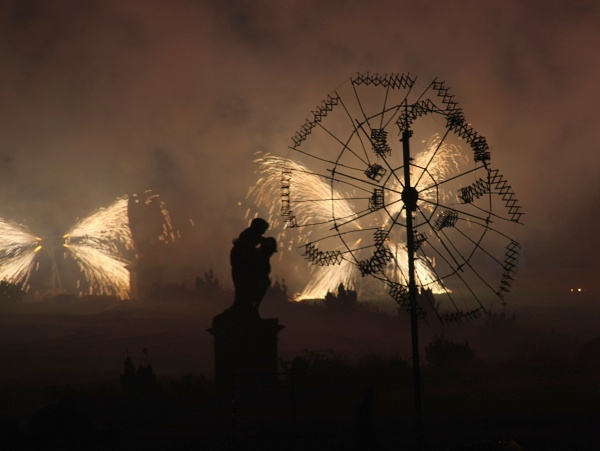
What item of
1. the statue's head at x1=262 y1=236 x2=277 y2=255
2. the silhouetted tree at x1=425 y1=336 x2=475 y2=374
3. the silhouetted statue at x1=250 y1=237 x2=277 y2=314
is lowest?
the silhouetted tree at x1=425 y1=336 x2=475 y2=374

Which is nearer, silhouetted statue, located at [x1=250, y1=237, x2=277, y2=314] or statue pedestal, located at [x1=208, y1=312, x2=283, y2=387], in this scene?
statue pedestal, located at [x1=208, y1=312, x2=283, y2=387]

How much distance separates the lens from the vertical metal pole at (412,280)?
13.4m

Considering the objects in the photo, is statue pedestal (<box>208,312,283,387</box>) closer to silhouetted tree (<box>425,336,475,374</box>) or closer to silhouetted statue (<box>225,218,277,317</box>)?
silhouetted statue (<box>225,218,277,317</box>)

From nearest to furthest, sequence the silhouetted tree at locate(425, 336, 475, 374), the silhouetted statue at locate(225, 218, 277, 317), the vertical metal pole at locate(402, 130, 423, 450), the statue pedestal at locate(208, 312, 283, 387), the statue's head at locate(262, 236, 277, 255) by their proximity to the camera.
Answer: the vertical metal pole at locate(402, 130, 423, 450), the statue pedestal at locate(208, 312, 283, 387), the silhouetted statue at locate(225, 218, 277, 317), the statue's head at locate(262, 236, 277, 255), the silhouetted tree at locate(425, 336, 475, 374)

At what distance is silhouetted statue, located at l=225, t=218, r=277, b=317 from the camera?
23.8m

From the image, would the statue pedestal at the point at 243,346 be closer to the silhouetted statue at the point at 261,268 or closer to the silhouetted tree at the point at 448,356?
the silhouetted statue at the point at 261,268

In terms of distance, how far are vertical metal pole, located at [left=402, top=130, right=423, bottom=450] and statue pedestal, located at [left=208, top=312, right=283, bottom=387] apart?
10136 millimetres

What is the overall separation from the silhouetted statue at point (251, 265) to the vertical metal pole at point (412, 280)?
10107mm

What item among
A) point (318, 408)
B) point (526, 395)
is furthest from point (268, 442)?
point (526, 395)

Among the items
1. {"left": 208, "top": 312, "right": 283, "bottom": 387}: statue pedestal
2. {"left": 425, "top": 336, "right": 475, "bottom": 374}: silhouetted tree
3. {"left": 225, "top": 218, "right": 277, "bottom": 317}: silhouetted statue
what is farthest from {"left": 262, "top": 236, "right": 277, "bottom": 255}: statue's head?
{"left": 425, "top": 336, "right": 475, "bottom": 374}: silhouetted tree

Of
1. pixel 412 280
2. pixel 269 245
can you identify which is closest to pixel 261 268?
pixel 269 245

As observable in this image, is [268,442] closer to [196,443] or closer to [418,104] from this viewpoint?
[196,443]

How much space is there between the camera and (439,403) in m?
21.1

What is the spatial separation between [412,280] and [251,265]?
10.9 m
